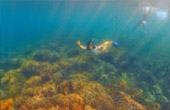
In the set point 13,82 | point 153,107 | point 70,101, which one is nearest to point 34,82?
point 13,82

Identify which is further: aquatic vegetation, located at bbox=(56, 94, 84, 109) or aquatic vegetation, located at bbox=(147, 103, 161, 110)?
aquatic vegetation, located at bbox=(147, 103, 161, 110)

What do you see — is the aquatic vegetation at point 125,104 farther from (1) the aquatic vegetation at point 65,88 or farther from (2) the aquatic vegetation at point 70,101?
(1) the aquatic vegetation at point 65,88

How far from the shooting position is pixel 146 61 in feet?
35.4

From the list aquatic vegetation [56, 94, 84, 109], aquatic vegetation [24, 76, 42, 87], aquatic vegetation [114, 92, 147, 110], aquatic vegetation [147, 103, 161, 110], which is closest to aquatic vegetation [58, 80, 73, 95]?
aquatic vegetation [56, 94, 84, 109]

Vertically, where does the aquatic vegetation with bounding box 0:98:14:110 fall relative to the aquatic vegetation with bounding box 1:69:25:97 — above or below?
below

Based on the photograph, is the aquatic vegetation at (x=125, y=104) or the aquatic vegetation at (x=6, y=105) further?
the aquatic vegetation at (x=6, y=105)

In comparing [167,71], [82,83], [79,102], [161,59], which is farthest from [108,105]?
[161,59]

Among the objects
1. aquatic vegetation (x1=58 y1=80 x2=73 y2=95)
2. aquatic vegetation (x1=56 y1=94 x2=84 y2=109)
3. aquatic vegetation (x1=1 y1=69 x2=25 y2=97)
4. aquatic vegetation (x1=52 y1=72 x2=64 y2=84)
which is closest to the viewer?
aquatic vegetation (x1=56 y1=94 x2=84 y2=109)

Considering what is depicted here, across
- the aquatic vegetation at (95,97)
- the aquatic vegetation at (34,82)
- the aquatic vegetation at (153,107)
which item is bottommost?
the aquatic vegetation at (153,107)

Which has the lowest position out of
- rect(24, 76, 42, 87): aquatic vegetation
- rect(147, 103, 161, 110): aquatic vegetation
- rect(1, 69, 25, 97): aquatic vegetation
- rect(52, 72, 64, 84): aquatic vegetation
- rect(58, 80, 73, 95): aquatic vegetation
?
rect(147, 103, 161, 110): aquatic vegetation

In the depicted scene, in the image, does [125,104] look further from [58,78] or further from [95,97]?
[58,78]

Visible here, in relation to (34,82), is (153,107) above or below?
below

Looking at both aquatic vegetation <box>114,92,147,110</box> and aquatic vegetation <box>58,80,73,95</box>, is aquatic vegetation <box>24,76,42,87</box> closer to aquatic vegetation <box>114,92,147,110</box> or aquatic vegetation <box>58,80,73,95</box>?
aquatic vegetation <box>58,80,73,95</box>

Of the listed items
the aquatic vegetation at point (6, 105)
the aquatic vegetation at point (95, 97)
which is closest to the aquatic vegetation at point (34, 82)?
the aquatic vegetation at point (6, 105)
